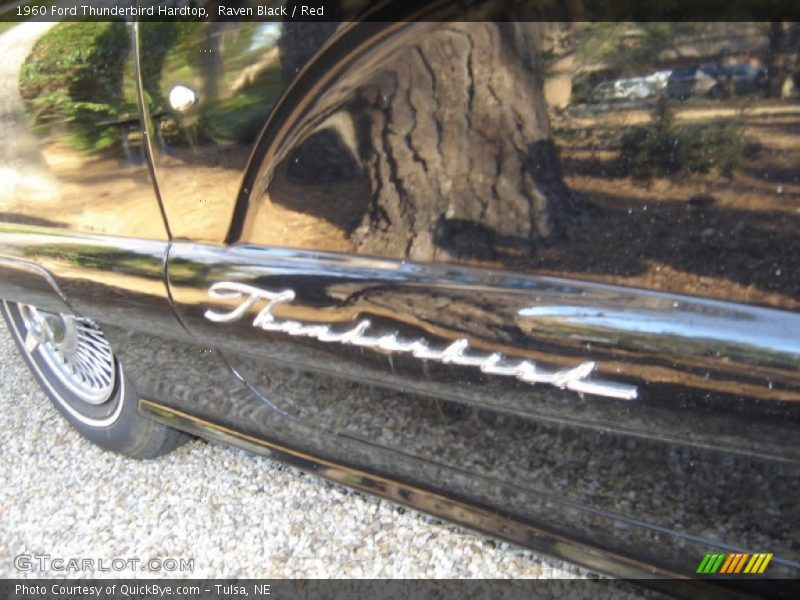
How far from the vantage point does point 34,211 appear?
79.0 inches

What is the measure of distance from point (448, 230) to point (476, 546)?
1.12m

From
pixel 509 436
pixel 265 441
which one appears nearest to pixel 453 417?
pixel 509 436

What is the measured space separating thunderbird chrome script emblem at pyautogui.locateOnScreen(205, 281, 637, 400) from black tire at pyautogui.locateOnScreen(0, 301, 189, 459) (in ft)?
3.48

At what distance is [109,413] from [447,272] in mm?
1813

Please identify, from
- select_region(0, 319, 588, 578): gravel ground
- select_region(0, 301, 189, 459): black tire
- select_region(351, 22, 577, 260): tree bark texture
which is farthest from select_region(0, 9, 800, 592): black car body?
select_region(0, 301, 189, 459): black tire

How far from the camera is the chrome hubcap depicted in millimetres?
2666

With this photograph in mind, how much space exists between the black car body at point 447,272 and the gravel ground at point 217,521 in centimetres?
41

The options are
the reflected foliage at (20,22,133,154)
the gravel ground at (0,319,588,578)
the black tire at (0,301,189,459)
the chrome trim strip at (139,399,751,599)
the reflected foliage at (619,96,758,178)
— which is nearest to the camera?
the reflected foliage at (619,96,758,178)

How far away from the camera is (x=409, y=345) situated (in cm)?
140

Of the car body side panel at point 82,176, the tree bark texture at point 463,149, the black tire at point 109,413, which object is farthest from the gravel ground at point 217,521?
the tree bark texture at point 463,149

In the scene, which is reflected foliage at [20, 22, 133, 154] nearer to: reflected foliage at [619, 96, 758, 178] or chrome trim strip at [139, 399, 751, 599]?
chrome trim strip at [139, 399, 751, 599]

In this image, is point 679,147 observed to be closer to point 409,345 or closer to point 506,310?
point 506,310

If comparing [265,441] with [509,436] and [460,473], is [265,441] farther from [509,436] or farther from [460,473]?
[509,436]

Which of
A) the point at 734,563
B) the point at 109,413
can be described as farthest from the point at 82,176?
the point at 734,563
